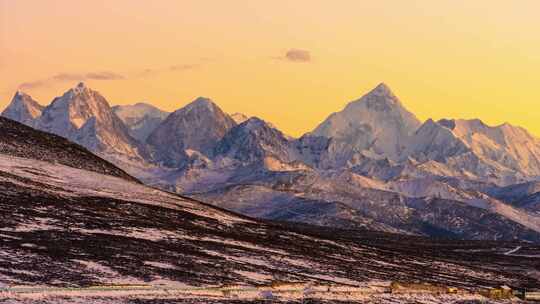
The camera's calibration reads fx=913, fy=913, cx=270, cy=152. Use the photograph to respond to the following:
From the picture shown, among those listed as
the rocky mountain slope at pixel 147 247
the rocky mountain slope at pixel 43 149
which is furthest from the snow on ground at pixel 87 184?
the rocky mountain slope at pixel 43 149

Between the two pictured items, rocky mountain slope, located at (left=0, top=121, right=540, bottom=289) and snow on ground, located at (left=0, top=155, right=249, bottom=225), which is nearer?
rocky mountain slope, located at (left=0, top=121, right=540, bottom=289)

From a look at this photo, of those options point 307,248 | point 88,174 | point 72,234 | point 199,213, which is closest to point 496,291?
point 307,248

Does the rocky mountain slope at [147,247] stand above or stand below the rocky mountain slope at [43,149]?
below

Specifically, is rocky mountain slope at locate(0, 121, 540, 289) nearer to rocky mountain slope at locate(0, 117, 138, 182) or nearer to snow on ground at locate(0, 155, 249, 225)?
snow on ground at locate(0, 155, 249, 225)

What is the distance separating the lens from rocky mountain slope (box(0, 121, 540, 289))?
216 feet

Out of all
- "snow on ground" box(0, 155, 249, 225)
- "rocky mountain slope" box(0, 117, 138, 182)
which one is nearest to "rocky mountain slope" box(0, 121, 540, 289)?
"snow on ground" box(0, 155, 249, 225)

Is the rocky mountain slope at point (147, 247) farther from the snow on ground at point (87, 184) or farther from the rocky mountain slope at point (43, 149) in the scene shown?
the rocky mountain slope at point (43, 149)

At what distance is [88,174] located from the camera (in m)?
147

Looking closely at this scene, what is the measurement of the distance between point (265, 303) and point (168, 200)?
3270 inches

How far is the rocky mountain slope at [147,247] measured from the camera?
2591 inches

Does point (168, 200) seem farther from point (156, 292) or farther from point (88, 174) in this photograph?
point (156, 292)

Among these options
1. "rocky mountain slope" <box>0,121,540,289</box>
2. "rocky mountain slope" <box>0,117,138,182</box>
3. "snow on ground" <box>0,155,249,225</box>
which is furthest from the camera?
"rocky mountain slope" <box>0,117,138,182</box>

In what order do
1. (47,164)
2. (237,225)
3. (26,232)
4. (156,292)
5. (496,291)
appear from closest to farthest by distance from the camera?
(156,292)
(26,232)
(496,291)
(237,225)
(47,164)

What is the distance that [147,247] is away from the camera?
81.6 metres
